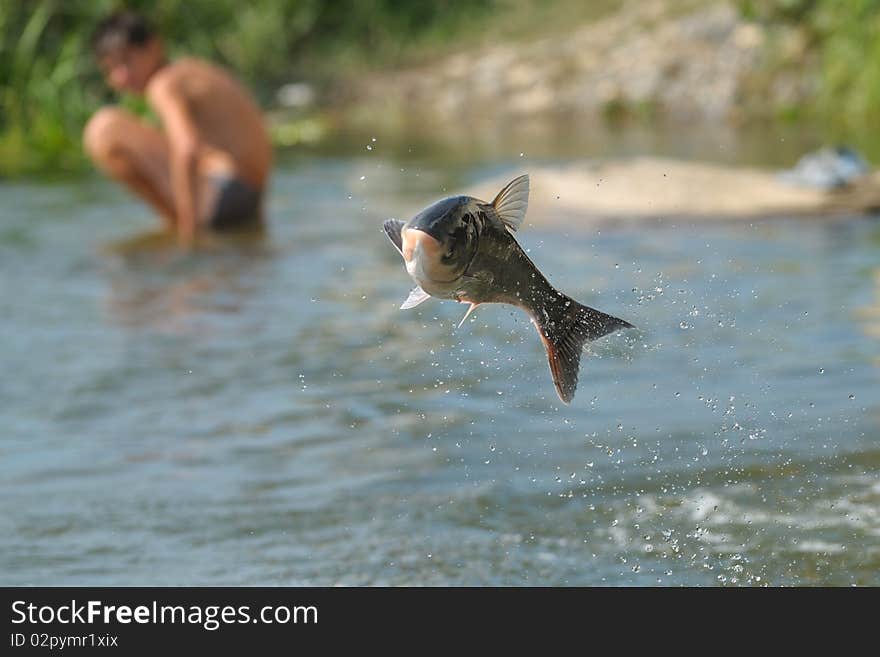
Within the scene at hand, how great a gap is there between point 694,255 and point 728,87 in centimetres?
801

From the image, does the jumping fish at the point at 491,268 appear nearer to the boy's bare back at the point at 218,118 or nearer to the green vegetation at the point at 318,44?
the boy's bare back at the point at 218,118

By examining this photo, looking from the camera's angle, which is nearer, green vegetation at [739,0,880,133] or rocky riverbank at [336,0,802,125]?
green vegetation at [739,0,880,133]

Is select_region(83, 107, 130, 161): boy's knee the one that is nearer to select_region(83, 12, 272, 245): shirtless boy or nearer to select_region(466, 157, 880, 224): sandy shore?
select_region(83, 12, 272, 245): shirtless boy

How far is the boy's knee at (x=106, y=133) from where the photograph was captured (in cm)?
1147

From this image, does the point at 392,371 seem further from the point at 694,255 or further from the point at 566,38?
the point at 566,38

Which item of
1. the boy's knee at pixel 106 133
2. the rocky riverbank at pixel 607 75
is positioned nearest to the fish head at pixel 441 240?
the boy's knee at pixel 106 133

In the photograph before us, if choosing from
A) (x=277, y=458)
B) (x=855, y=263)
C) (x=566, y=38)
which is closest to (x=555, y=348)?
(x=277, y=458)

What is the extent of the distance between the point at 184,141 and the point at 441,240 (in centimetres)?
809

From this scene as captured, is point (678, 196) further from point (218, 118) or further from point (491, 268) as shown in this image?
point (491, 268)

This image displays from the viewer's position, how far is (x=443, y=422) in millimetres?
6492

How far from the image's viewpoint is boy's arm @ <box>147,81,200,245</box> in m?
11.1

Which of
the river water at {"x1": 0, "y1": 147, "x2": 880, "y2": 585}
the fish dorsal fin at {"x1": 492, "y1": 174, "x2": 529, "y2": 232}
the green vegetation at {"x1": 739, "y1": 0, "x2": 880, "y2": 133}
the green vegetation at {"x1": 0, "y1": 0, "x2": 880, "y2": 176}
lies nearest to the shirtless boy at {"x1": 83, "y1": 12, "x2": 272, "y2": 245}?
the river water at {"x1": 0, "y1": 147, "x2": 880, "y2": 585}

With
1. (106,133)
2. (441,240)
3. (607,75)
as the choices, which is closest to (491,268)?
(441,240)

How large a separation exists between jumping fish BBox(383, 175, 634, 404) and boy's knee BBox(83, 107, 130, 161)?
8180mm
